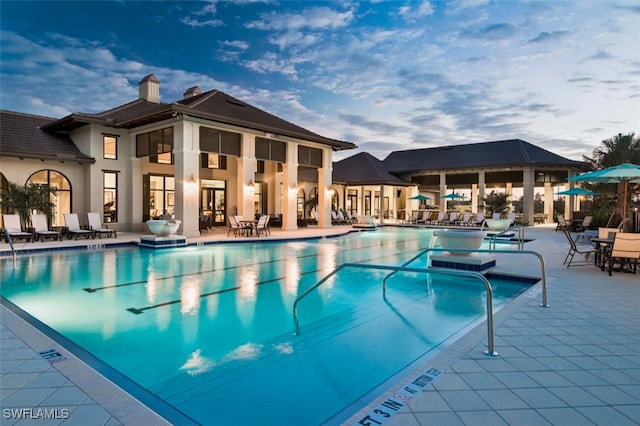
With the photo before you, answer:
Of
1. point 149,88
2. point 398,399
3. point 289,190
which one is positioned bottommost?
point 398,399

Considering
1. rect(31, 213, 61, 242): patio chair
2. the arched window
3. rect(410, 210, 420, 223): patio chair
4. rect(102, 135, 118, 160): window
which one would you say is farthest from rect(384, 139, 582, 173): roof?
rect(31, 213, 61, 242): patio chair

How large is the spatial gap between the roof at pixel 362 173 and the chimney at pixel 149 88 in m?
13.4

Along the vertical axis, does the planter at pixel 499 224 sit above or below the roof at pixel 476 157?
below

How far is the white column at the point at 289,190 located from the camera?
19484 millimetres

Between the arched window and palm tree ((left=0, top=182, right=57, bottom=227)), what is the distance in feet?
4.91

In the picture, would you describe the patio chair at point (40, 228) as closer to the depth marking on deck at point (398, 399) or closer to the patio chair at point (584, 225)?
the depth marking on deck at point (398, 399)

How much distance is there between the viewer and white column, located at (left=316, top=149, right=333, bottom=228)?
854 inches

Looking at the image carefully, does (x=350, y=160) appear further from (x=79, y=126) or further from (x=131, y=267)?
(x=131, y=267)

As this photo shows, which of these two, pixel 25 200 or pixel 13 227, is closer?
pixel 13 227

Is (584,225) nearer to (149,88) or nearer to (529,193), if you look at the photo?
(529,193)

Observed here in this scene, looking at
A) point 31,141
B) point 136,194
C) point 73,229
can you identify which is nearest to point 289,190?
point 136,194

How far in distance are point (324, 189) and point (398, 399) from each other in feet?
62.4

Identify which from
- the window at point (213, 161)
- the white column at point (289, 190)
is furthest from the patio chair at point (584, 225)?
the window at point (213, 161)

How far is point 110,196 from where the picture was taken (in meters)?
17.4
